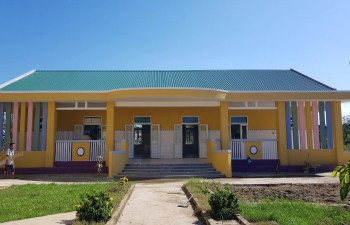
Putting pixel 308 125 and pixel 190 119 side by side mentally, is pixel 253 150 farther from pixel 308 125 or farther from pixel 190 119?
pixel 190 119

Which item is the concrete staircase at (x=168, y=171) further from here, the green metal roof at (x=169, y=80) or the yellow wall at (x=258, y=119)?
the yellow wall at (x=258, y=119)

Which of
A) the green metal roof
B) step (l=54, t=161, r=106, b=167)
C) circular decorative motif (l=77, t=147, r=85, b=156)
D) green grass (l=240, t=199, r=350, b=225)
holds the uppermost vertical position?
the green metal roof

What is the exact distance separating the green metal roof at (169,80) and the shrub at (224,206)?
9.64 metres

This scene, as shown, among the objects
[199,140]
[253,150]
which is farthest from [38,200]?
[199,140]

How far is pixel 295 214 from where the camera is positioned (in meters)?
5.77

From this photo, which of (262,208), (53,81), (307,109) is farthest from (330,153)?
(53,81)

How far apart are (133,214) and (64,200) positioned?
7.18ft

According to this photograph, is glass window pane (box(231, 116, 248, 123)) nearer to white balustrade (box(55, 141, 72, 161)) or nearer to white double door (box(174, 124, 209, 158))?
white double door (box(174, 124, 209, 158))

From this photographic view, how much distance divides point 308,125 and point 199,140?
5.91 meters

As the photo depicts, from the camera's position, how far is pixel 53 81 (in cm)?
1695

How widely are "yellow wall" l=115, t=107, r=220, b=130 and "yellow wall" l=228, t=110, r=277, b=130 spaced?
126 centimetres

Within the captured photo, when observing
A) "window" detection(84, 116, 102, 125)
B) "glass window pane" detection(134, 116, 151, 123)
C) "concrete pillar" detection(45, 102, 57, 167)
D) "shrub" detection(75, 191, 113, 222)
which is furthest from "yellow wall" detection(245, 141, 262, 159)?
"shrub" detection(75, 191, 113, 222)

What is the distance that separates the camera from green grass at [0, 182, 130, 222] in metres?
6.38

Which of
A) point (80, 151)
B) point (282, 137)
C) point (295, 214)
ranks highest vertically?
point (282, 137)
